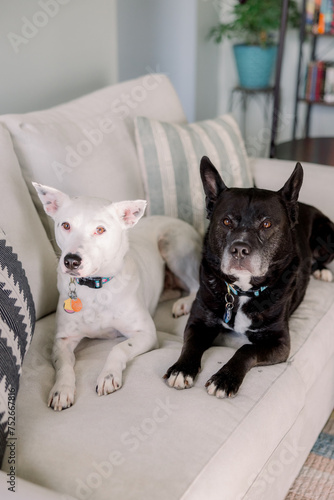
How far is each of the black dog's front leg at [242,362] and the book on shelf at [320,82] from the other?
11.0 ft

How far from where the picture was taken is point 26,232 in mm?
1706

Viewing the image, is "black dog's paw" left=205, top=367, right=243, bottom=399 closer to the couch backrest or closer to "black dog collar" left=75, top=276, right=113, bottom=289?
"black dog collar" left=75, top=276, right=113, bottom=289

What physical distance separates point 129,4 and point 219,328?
119 inches

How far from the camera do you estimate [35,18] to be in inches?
97.5

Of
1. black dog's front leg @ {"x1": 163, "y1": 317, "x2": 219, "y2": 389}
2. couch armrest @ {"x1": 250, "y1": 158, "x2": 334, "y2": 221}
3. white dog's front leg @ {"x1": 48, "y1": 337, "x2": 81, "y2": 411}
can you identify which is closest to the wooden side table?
couch armrest @ {"x1": 250, "y1": 158, "x2": 334, "y2": 221}

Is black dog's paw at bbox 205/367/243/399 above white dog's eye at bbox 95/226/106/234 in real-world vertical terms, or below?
below

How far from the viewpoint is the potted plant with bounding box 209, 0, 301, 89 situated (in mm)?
4219

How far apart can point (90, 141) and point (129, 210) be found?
2.13 ft

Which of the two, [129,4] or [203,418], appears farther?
[129,4]

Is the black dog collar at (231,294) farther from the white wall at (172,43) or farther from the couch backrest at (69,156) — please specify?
the white wall at (172,43)

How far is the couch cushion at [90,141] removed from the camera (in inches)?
74.6

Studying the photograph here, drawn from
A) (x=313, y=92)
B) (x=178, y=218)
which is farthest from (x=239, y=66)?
(x=178, y=218)

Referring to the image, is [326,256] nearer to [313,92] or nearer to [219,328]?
[219,328]

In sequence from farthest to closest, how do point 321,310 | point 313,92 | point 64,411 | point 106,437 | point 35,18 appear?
point 313,92, point 35,18, point 321,310, point 64,411, point 106,437
